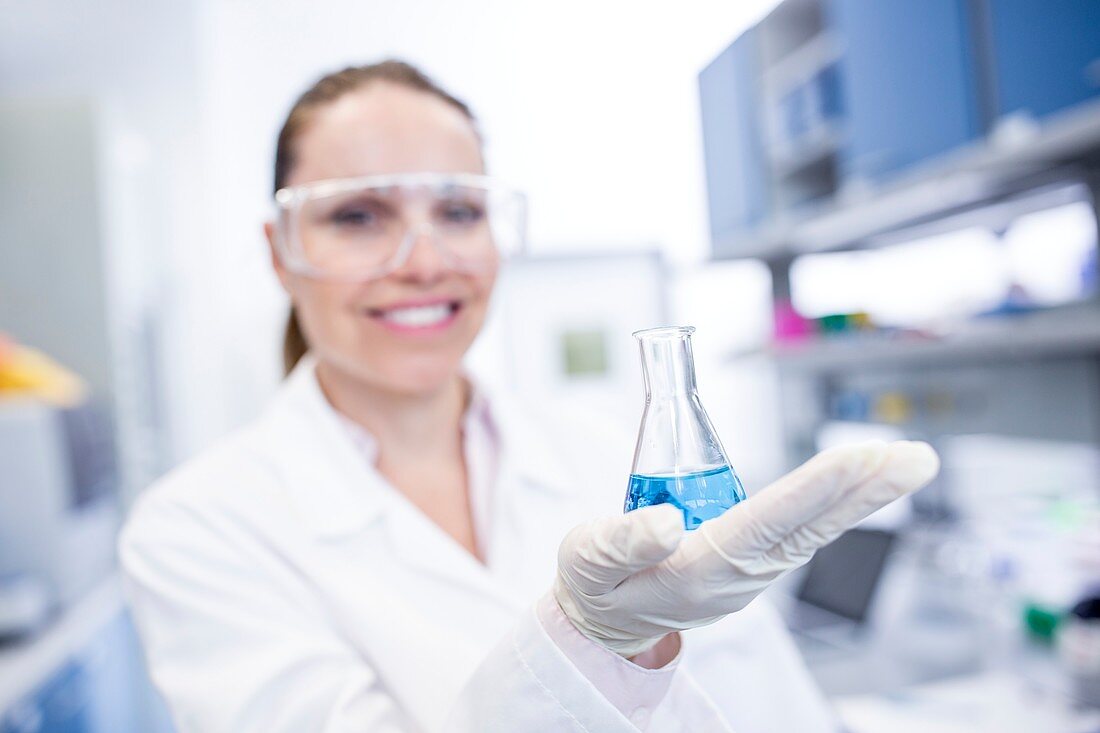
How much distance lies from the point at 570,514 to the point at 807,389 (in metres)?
1.86

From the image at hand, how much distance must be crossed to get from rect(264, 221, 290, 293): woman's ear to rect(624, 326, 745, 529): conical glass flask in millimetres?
591

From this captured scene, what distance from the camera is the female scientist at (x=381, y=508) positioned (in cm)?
74

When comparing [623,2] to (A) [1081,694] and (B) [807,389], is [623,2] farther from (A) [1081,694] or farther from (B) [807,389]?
(B) [807,389]

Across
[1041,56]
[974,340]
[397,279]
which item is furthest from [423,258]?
[974,340]

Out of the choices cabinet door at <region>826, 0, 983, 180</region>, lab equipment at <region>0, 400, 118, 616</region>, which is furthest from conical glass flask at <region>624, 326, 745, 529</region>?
lab equipment at <region>0, 400, 118, 616</region>

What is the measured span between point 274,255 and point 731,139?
1.83 ft

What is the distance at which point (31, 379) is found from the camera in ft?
9.44

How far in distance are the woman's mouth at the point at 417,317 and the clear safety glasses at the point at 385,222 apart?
0.04 metres

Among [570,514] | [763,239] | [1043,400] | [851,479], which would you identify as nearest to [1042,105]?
[763,239]

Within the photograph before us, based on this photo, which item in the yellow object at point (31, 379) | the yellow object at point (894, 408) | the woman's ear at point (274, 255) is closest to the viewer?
the woman's ear at point (274, 255)

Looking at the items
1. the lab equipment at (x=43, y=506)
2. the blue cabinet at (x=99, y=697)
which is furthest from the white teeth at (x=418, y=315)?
the lab equipment at (x=43, y=506)

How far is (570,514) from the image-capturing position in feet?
2.84

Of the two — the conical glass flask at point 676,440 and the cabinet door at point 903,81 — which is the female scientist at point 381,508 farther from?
the cabinet door at point 903,81

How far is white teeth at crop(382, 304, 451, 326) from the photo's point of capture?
31.5 inches
